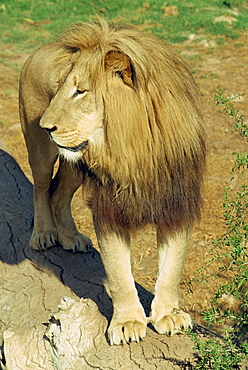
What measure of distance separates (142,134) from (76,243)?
4.76 feet

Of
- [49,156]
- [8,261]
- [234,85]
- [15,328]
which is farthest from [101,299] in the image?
[234,85]

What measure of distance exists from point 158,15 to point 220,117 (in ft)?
18.8

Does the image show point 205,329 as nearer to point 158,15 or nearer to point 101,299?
point 101,299

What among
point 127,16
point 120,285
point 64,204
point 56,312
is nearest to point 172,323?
point 120,285

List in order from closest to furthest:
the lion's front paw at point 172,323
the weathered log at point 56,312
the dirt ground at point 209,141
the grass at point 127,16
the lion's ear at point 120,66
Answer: the lion's ear at point 120,66
the weathered log at point 56,312
the lion's front paw at point 172,323
the dirt ground at point 209,141
the grass at point 127,16

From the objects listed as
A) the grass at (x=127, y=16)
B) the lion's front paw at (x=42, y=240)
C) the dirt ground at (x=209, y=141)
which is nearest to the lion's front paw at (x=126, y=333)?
the dirt ground at (x=209, y=141)

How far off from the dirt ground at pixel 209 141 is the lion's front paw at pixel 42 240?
0.90m

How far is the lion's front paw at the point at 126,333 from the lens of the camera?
276cm

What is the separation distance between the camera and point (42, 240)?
3822 mm

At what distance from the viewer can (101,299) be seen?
323cm

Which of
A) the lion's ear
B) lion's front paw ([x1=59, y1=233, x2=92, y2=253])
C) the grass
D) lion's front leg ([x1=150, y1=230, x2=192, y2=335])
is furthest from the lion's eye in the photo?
the grass

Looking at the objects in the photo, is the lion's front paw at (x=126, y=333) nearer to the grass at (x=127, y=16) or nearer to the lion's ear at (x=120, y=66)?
the lion's ear at (x=120, y=66)

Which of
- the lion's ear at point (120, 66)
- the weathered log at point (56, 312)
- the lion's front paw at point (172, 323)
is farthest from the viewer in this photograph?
the lion's front paw at point (172, 323)

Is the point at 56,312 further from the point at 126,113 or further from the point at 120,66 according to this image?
the point at 120,66
